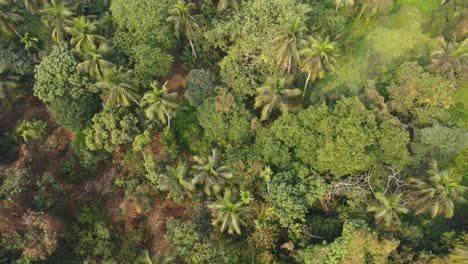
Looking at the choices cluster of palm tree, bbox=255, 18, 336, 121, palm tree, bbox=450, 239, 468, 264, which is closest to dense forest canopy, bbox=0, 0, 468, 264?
palm tree, bbox=450, 239, 468, 264

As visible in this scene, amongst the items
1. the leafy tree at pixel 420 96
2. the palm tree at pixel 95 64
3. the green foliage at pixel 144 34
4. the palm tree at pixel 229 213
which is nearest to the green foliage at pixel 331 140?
the leafy tree at pixel 420 96

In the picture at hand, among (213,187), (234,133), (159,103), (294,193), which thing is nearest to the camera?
(294,193)

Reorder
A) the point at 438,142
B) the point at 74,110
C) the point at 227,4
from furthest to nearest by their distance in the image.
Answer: the point at 227,4 → the point at 74,110 → the point at 438,142

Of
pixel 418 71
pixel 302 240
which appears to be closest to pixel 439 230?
pixel 302 240

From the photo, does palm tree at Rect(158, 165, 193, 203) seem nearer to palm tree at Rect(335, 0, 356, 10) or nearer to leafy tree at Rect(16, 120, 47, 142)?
leafy tree at Rect(16, 120, 47, 142)

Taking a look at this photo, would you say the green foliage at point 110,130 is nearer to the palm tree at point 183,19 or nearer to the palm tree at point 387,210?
the palm tree at point 183,19

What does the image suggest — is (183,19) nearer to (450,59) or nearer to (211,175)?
(211,175)

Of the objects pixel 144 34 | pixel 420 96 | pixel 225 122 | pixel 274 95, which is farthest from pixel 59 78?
pixel 420 96
